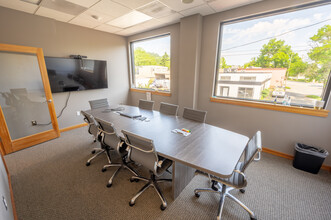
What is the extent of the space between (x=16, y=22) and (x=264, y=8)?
4863 mm

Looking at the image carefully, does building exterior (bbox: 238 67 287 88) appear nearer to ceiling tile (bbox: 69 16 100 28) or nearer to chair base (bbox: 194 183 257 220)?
chair base (bbox: 194 183 257 220)

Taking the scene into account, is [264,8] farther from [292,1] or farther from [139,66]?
[139,66]

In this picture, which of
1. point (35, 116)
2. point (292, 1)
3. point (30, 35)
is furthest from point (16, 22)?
point (292, 1)

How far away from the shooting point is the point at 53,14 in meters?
2.89

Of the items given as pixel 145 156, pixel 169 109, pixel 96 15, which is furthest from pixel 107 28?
pixel 145 156

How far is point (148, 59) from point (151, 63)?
0.65 feet

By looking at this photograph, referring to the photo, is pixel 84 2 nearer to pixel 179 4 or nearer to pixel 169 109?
pixel 179 4

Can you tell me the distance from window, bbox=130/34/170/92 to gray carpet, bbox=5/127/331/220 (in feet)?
9.39

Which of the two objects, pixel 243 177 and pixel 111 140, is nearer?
pixel 243 177

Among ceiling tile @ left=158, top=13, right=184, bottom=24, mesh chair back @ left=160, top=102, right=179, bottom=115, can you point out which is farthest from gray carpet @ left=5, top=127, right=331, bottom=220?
ceiling tile @ left=158, top=13, right=184, bottom=24

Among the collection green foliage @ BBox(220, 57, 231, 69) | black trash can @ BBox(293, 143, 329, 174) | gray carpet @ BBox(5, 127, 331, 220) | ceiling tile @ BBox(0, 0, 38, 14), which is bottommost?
gray carpet @ BBox(5, 127, 331, 220)

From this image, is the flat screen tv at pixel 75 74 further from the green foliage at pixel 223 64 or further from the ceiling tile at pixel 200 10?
the green foliage at pixel 223 64

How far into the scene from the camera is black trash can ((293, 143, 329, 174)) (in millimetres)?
2082

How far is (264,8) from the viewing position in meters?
2.41
